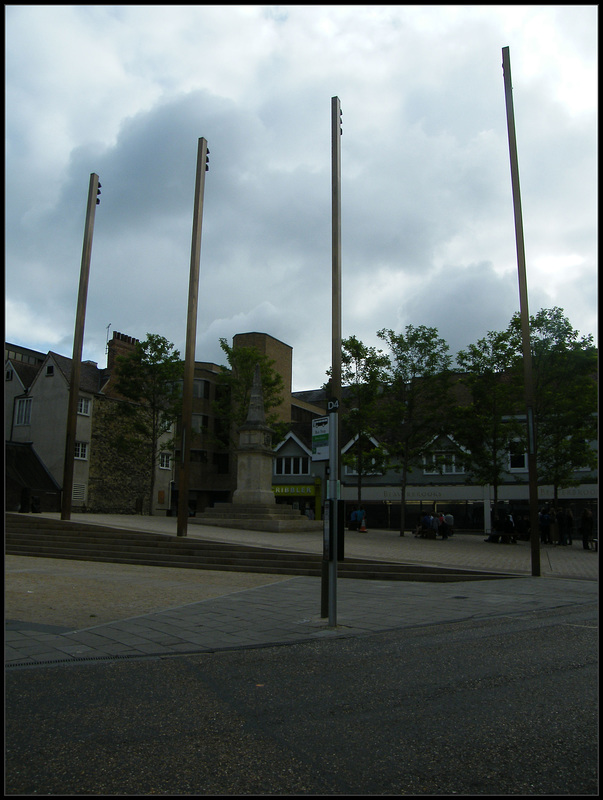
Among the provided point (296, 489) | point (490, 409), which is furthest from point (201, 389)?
point (490, 409)

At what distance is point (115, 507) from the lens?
4284 centimetres

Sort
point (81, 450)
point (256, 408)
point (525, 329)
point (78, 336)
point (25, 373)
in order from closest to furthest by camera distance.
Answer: point (525, 329) < point (78, 336) < point (256, 408) < point (81, 450) < point (25, 373)

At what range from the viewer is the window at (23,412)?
41.3m

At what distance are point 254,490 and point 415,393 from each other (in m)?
9.68

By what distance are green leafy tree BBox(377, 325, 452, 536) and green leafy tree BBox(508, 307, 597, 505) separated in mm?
5112

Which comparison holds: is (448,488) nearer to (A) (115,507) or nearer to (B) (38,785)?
(A) (115,507)

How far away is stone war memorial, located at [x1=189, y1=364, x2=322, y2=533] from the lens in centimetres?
2828

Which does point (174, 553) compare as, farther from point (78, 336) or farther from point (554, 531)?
point (554, 531)

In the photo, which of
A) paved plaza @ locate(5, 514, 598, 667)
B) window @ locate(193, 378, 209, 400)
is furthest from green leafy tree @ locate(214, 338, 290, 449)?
paved plaza @ locate(5, 514, 598, 667)

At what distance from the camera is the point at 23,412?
137 feet

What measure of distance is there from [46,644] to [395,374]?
27.2m

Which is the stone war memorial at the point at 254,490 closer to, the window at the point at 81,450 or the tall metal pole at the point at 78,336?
the tall metal pole at the point at 78,336

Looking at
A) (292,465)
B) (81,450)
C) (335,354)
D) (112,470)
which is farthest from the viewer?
(292,465)

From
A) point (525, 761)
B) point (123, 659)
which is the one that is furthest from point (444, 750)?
point (123, 659)
